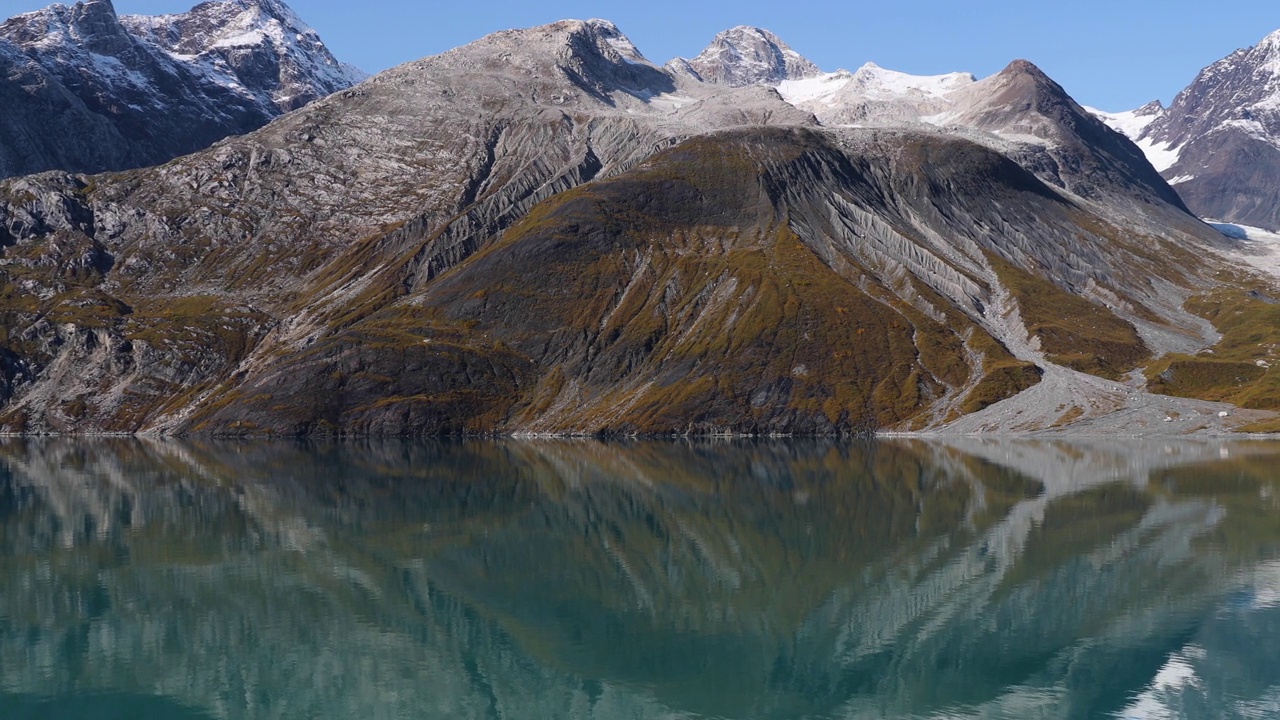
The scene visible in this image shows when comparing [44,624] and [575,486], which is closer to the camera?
[44,624]

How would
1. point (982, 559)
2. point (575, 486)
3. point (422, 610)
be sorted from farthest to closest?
point (575, 486)
point (982, 559)
point (422, 610)

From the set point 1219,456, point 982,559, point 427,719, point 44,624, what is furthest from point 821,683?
point 1219,456

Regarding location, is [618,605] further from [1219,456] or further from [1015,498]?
[1219,456]

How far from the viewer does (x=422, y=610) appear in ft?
220

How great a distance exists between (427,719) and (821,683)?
1799 centimetres

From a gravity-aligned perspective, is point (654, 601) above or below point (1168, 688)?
above

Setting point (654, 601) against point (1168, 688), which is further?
point (654, 601)

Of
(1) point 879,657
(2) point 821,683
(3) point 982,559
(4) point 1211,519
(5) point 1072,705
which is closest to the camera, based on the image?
(5) point 1072,705

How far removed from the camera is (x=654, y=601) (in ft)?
222

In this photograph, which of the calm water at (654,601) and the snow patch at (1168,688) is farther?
the calm water at (654,601)

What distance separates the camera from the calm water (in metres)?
50.3

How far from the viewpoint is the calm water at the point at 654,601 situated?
50.3 m

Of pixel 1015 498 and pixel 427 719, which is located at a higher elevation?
pixel 1015 498

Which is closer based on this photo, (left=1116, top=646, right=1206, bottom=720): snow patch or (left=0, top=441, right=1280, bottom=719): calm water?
(left=1116, top=646, right=1206, bottom=720): snow patch
